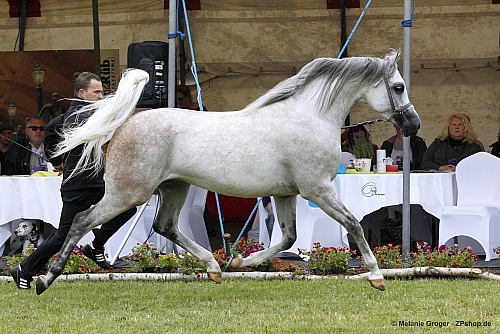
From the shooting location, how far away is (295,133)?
17.8 ft

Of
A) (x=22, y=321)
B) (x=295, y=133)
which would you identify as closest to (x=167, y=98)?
(x=295, y=133)

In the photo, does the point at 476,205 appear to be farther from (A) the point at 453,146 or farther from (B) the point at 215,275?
(B) the point at 215,275

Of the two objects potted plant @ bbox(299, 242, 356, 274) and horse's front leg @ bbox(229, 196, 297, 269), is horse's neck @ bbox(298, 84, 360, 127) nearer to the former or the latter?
horse's front leg @ bbox(229, 196, 297, 269)

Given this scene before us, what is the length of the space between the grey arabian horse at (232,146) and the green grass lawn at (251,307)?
13.8 inches

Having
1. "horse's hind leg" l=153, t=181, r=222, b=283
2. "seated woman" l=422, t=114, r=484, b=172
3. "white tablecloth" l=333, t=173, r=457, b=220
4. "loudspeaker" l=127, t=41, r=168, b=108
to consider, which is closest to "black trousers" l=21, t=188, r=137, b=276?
"horse's hind leg" l=153, t=181, r=222, b=283

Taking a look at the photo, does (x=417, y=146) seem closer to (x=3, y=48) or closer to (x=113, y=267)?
(x=113, y=267)

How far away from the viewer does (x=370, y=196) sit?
25.0 ft

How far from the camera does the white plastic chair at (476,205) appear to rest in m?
7.55

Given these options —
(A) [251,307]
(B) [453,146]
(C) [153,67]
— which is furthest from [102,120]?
(B) [453,146]

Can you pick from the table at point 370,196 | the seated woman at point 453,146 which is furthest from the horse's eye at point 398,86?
the seated woman at point 453,146

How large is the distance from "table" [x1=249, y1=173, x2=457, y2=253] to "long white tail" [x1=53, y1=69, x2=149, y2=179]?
102 inches

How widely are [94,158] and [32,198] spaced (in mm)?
2310

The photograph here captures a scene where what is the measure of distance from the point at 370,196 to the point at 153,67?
244cm

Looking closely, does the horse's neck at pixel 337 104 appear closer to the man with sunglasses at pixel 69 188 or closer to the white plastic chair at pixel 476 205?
the man with sunglasses at pixel 69 188
